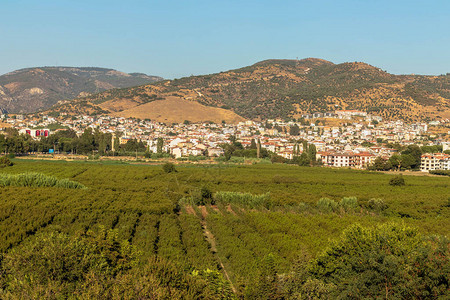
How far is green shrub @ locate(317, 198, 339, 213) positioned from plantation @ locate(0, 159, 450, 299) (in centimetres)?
10

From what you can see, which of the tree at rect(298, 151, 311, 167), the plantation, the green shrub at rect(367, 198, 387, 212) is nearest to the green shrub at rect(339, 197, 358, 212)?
the plantation

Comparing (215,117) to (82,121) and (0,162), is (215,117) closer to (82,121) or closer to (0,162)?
(82,121)

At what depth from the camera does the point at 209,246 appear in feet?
76.6

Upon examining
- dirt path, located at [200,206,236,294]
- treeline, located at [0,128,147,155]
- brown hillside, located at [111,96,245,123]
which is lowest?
dirt path, located at [200,206,236,294]

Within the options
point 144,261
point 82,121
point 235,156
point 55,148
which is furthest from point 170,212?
point 82,121

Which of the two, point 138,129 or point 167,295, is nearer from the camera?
point 167,295

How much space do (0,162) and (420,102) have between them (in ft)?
557

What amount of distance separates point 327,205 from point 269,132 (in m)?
129

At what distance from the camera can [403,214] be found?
117ft

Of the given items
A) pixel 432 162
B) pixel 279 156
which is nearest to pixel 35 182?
pixel 279 156

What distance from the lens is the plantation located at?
14766 mm

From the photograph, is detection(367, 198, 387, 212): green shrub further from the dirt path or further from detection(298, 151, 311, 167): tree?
detection(298, 151, 311, 167): tree

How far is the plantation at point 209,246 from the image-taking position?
14.8 m

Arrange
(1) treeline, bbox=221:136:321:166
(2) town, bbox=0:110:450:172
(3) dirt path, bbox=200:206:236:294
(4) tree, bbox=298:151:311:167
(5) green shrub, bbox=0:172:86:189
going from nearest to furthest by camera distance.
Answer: (3) dirt path, bbox=200:206:236:294 < (5) green shrub, bbox=0:172:86:189 < (4) tree, bbox=298:151:311:167 < (1) treeline, bbox=221:136:321:166 < (2) town, bbox=0:110:450:172
